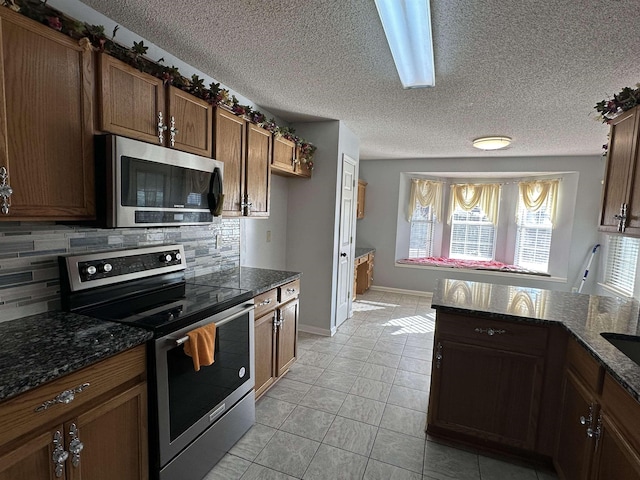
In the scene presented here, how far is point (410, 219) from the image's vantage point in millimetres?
5945

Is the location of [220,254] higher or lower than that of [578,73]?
lower

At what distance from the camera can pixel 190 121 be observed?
1961 millimetres

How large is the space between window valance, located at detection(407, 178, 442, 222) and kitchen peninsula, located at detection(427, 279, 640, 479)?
12.7 ft

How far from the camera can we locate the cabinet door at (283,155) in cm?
290

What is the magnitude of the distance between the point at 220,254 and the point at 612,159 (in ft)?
9.12

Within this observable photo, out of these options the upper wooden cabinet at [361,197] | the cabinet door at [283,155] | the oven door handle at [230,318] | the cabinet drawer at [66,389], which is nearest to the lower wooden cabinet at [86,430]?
the cabinet drawer at [66,389]

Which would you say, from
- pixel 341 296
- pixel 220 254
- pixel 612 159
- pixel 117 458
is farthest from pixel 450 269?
pixel 117 458

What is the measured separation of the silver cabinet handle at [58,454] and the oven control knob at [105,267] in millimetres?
815

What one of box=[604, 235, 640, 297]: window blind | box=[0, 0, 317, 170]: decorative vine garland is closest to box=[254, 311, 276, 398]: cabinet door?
box=[0, 0, 317, 170]: decorative vine garland

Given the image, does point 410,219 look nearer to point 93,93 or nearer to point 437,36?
point 437,36

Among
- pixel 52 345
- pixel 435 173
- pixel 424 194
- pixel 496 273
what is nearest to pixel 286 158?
pixel 52 345

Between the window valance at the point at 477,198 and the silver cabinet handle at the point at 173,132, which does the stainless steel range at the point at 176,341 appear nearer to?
the silver cabinet handle at the point at 173,132

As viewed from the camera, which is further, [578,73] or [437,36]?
[578,73]

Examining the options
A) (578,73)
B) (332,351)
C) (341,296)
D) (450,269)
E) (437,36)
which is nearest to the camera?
(437,36)
